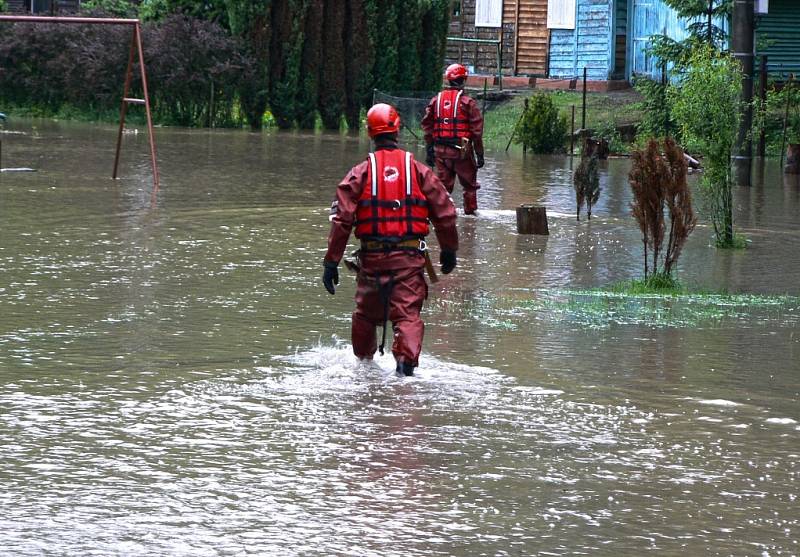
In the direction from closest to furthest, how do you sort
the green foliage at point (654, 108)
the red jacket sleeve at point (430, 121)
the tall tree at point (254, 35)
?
the red jacket sleeve at point (430, 121) → the green foliage at point (654, 108) → the tall tree at point (254, 35)

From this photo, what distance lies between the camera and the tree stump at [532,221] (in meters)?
15.1

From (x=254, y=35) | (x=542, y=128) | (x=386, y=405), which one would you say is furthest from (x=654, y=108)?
(x=386, y=405)

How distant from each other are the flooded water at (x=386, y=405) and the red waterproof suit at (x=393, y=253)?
0.95 ft

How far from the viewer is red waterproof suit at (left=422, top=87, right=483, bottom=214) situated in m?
16.8

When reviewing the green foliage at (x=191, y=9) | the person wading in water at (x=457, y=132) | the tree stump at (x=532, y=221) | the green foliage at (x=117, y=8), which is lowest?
the tree stump at (x=532, y=221)

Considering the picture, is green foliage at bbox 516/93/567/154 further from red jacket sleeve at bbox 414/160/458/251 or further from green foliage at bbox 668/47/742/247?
red jacket sleeve at bbox 414/160/458/251

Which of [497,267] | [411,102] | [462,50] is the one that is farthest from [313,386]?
[462,50]

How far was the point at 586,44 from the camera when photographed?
41781 mm

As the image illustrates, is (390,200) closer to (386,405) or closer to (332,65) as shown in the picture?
(386,405)

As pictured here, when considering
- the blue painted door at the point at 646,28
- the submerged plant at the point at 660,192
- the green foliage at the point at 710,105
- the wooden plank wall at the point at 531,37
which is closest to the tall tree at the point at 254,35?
the blue painted door at the point at 646,28

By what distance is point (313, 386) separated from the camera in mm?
8141

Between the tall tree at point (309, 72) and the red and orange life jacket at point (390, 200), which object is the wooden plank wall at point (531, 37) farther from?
the red and orange life jacket at point (390, 200)

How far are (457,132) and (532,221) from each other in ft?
6.72

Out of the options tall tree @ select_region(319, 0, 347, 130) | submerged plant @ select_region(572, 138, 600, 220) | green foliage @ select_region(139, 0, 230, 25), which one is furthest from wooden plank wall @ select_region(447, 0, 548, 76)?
submerged plant @ select_region(572, 138, 600, 220)
